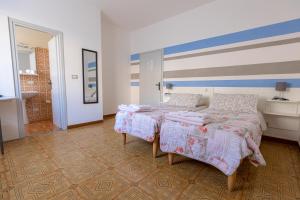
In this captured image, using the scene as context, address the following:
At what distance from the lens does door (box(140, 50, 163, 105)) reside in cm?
430

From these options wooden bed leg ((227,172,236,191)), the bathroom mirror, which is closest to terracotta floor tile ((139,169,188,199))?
wooden bed leg ((227,172,236,191))

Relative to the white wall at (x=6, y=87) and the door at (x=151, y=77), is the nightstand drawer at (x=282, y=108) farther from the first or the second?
the white wall at (x=6, y=87)

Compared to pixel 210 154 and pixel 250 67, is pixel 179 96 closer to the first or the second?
pixel 250 67

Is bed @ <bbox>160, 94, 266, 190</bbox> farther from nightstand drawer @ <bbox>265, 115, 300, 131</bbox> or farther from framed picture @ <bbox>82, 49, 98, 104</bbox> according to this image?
framed picture @ <bbox>82, 49, 98, 104</bbox>

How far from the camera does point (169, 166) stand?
1.87 m

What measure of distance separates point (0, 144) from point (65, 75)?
1.63 meters

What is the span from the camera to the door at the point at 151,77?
14.1 feet

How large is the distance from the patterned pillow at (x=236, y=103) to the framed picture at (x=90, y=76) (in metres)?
2.79

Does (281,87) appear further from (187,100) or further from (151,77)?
(151,77)

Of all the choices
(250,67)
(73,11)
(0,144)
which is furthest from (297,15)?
(0,144)

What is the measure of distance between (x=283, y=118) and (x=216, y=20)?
2.28m

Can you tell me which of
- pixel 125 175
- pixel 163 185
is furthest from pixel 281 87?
pixel 125 175

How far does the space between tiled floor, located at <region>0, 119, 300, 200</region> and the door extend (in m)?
2.25

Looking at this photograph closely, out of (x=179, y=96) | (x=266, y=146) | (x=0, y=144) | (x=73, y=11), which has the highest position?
(x=73, y=11)
